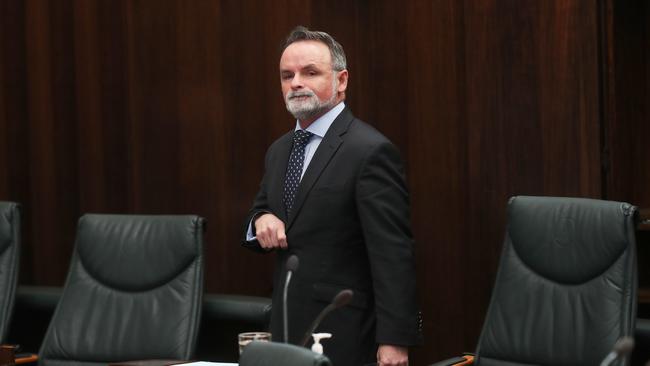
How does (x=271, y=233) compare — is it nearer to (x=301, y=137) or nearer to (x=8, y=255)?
(x=301, y=137)

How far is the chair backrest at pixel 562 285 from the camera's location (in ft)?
8.73

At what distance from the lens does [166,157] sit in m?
3.97

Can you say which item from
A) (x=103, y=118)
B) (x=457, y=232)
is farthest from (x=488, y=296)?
(x=103, y=118)

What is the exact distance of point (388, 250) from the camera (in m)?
2.54

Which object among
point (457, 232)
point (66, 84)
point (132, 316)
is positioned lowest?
point (132, 316)

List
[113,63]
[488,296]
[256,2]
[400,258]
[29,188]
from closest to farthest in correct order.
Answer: [400,258] < [488,296] < [256,2] < [113,63] < [29,188]

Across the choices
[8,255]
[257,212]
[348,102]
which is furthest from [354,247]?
[8,255]

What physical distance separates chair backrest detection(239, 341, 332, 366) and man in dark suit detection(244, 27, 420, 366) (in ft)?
2.39

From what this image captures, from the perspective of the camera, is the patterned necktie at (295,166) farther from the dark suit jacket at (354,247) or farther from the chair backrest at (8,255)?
the chair backrest at (8,255)

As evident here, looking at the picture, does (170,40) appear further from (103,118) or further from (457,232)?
(457,232)

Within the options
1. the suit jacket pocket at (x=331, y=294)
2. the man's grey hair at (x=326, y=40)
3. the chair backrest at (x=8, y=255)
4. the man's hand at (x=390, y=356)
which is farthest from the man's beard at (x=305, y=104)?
the chair backrest at (x=8, y=255)

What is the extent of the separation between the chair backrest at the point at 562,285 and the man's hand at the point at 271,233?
659 mm

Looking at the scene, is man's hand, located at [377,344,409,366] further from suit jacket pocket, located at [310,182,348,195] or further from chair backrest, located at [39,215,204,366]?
chair backrest, located at [39,215,204,366]

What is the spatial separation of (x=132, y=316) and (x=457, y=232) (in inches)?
41.7
